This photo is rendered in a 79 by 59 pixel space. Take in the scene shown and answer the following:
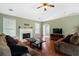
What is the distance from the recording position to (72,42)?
2.24 metres

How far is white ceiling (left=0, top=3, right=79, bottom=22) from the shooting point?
2.17m

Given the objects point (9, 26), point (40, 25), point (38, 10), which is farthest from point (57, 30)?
point (9, 26)

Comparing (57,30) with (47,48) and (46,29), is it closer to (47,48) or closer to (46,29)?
(46,29)

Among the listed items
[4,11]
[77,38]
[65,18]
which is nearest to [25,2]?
[4,11]

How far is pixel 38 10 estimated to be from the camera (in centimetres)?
222

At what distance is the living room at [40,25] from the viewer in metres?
2.18

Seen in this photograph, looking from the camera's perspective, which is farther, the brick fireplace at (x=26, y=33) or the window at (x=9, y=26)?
the brick fireplace at (x=26, y=33)

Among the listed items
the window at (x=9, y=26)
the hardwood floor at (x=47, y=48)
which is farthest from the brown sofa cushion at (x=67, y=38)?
the window at (x=9, y=26)

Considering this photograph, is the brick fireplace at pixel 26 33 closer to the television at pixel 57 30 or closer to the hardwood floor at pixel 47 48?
the hardwood floor at pixel 47 48

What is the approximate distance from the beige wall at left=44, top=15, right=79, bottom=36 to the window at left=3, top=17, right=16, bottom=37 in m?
0.73

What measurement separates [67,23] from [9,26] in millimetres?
1188

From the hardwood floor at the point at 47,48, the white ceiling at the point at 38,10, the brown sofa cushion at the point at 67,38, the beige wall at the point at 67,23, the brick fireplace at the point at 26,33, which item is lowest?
the hardwood floor at the point at 47,48

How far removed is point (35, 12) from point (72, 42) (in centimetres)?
97

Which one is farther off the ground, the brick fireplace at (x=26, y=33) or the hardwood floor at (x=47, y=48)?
the brick fireplace at (x=26, y=33)
